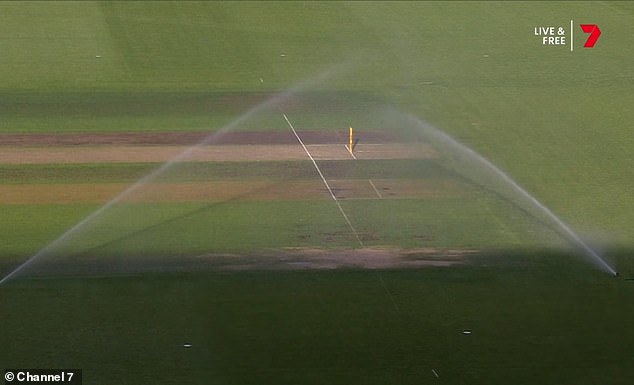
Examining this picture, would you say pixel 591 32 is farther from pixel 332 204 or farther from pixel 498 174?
pixel 332 204

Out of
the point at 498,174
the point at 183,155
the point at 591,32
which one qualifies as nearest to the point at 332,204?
the point at 498,174

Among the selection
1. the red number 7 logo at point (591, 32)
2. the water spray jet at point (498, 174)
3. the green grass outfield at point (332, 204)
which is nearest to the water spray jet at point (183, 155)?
the green grass outfield at point (332, 204)

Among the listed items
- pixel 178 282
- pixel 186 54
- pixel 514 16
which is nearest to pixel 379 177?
pixel 178 282

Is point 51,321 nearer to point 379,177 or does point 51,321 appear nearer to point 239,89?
point 379,177

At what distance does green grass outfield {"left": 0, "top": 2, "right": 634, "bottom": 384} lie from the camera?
28375 millimetres

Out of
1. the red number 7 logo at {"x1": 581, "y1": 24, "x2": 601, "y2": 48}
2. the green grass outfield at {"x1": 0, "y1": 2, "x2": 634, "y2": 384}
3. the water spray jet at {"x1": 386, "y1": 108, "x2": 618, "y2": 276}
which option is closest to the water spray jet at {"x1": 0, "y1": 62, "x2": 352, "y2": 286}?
the green grass outfield at {"x1": 0, "y1": 2, "x2": 634, "y2": 384}

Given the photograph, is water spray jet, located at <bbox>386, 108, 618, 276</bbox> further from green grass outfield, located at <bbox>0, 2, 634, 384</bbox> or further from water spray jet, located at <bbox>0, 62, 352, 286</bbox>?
water spray jet, located at <bbox>0, 62, 352, 286</bbox>

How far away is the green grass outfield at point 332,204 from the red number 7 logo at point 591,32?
571mm

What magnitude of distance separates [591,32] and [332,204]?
23.9m

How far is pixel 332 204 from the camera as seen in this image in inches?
1505

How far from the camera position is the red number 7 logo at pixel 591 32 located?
57.0 m

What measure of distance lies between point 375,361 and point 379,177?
1316cm

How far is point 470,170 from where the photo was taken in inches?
1640

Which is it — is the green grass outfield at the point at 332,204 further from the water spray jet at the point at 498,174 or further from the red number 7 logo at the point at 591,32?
the red number 7 logo at the point at 591,32
